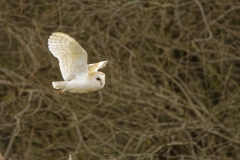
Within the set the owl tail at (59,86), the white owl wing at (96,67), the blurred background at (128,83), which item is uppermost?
the white owl wing at (96,67)

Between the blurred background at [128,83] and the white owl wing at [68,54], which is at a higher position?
the white owl wing at [68,54]

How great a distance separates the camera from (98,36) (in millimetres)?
7961

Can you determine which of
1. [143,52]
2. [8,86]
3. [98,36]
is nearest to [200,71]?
[143,52]

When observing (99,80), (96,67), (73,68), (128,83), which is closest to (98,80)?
(99,80)

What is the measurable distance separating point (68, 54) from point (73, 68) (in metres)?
0.12

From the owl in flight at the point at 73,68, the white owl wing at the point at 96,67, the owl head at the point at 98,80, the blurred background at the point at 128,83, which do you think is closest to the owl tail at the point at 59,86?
the owl in flight at the point at 73,68

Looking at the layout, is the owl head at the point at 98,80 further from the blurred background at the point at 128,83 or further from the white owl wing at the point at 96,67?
the blurred background at the point at 128,83

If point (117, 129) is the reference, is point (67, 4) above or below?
above

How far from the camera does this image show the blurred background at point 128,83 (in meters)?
7.49

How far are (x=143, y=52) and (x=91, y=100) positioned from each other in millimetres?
902

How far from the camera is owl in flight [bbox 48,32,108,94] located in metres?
4.70

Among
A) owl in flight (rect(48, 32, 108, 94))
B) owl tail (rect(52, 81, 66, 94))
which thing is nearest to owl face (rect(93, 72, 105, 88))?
owl in flight (rect(48, 32, 108, 94))

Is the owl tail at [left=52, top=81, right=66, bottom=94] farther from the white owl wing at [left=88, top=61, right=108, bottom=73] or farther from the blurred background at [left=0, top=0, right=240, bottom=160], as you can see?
the blurred background at [left=0, top=0, right=240, bottom=160]

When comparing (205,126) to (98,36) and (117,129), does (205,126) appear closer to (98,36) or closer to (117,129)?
(117,129)
